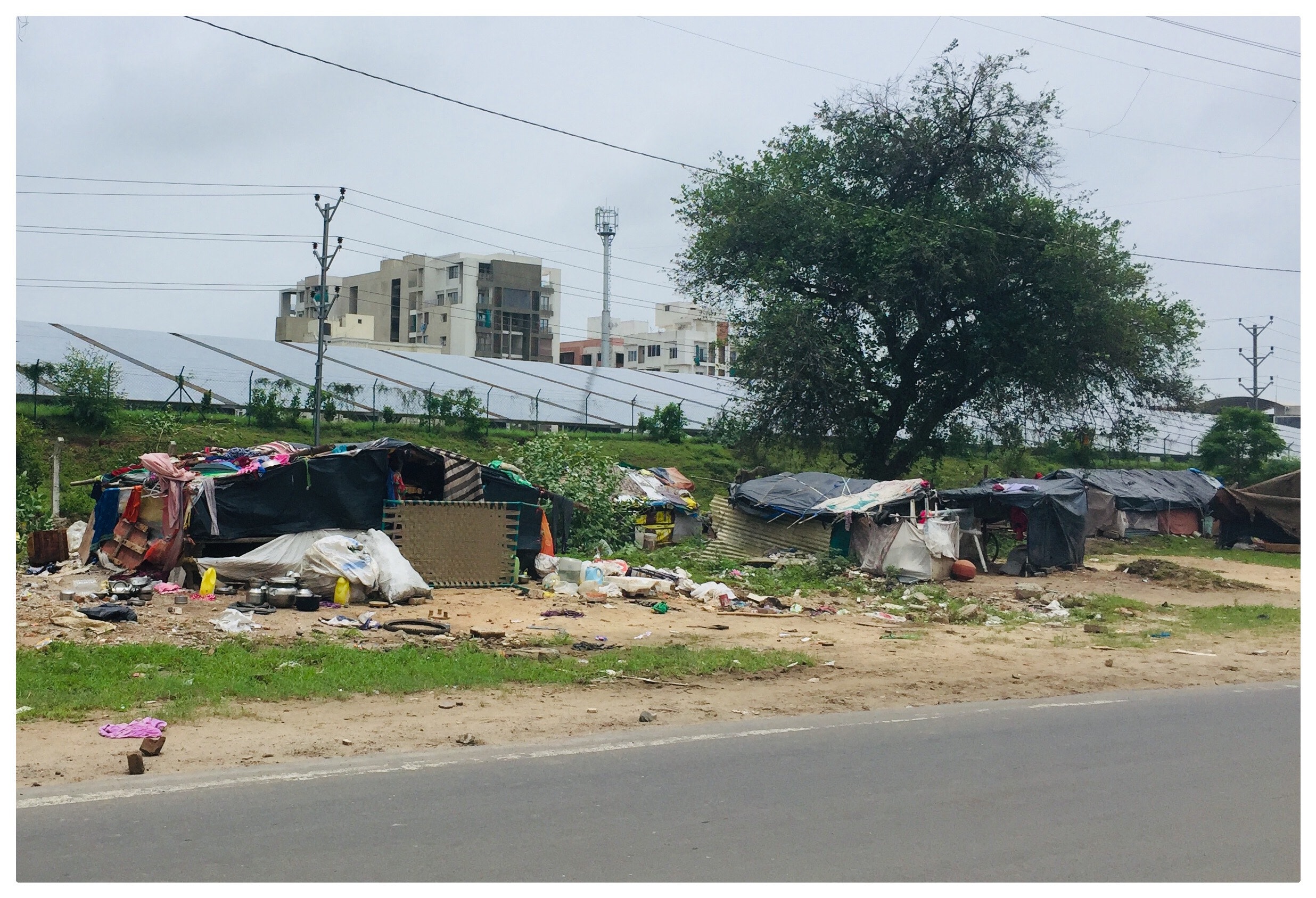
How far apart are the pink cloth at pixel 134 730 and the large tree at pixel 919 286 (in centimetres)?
2209

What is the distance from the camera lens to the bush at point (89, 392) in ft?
90.2

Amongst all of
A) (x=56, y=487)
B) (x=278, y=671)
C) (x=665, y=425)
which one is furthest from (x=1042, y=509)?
(x=665, y=425)

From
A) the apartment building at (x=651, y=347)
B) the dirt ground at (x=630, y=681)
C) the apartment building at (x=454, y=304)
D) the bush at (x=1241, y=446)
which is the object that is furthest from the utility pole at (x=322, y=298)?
the apartment building at (x=651, y=347)

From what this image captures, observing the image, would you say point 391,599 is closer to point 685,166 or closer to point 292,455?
point 292,455

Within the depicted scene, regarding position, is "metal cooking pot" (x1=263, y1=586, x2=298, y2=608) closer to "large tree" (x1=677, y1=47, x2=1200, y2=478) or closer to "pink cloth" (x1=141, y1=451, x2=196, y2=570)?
"pink cloth" (x1=141, y1=451, x2=196, y2=570)

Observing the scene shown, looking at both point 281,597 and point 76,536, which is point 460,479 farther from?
point 76,536

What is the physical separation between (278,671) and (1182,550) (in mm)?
25394

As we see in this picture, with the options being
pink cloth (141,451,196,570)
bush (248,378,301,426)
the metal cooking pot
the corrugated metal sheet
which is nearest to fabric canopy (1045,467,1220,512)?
the corrugated metal sheet

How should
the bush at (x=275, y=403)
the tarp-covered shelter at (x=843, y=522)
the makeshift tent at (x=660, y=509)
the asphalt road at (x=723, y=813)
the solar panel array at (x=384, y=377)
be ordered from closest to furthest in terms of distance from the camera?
the asphalt road at (x=723, y=813), the tarp-covered shelter at (x=843, y=522), the makeshift tent at (x=660, y=509), the bush at (x=275, y=403), the solar panel array at (x=384, y=377)

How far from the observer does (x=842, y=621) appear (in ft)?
47.9

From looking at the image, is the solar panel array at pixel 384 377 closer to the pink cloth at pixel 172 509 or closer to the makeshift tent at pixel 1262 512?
the makeshift tent at pixel 1262 512

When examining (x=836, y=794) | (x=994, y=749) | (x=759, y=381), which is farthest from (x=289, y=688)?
(x=759, y=381)

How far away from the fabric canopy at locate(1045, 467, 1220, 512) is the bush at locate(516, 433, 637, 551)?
14.5 metres

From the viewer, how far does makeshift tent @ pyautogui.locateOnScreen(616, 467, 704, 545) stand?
2434 cm
